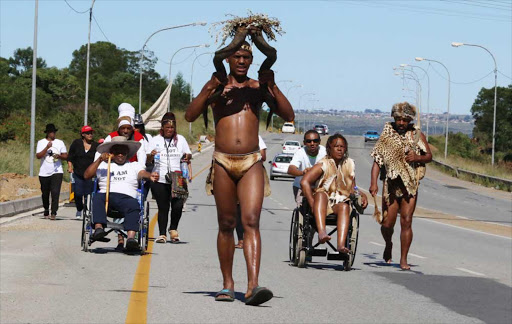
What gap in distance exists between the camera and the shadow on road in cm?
1485

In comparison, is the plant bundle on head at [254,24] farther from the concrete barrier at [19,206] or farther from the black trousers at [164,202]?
the concrete barrier at [19,206]

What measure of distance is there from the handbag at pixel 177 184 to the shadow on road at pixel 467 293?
3695mm

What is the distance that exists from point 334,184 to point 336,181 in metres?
0.04

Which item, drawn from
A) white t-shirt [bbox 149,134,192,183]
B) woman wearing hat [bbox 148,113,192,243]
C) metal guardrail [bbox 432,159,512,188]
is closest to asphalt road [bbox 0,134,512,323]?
woman wearing hat [bbox 148,113,192,243]

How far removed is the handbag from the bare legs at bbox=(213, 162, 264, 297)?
27.6 ft

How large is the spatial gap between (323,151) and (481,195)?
36329 mm

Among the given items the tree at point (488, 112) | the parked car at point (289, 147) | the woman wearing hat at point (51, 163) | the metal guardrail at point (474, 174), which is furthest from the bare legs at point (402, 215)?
the tree at point (488, 112)

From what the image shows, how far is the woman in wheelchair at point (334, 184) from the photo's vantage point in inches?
417

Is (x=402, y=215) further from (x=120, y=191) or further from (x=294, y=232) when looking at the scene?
(x=120, y=191)

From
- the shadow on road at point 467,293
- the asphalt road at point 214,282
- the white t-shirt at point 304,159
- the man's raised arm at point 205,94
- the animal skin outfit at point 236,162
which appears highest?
the man's raised arm at point 205,94

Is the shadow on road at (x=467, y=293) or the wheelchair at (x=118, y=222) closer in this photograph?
the wheelchair at (x=118, y=222)

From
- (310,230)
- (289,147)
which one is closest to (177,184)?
(310,230)

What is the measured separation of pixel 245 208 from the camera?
516 cm

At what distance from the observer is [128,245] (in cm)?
1295
